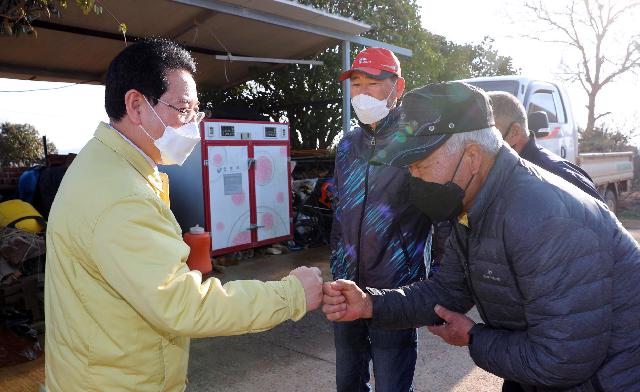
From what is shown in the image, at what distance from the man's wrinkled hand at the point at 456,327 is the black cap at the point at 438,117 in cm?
63

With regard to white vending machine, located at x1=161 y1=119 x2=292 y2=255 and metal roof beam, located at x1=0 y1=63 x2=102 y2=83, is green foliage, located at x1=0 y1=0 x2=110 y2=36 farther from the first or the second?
metal roof beam, located at x1=0 y1=63 x2=102 y2=83

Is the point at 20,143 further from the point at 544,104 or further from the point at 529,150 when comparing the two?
the point at 529,150

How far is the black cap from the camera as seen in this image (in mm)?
1554

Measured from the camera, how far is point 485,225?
1.58m

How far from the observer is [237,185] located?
723 cm

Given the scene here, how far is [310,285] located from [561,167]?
5.02 ft

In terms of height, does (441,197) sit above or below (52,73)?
below

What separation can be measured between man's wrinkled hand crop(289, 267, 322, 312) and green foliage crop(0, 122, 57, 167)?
13.0m

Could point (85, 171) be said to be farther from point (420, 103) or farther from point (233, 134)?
point (233, 134)

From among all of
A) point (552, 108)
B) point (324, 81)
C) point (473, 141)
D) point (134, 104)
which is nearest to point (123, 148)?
point (134, 104)

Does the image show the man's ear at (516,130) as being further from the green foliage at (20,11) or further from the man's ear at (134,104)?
the green foliage at (20,11)

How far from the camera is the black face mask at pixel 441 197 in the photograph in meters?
1.64

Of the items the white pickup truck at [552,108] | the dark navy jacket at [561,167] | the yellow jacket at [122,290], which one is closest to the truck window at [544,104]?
the white pickup truck at [552,108]

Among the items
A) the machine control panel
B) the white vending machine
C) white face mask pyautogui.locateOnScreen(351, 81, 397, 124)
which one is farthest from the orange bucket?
white face mask pyautogui.locateOnScreen(351, 81, 397, 124)
